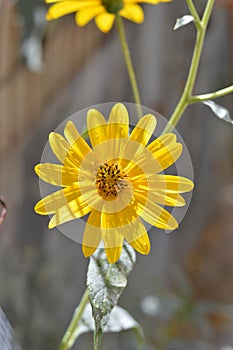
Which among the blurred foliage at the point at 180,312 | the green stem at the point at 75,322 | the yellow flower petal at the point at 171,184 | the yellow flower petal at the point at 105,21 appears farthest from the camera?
the blurred foliage at the point at 180,312

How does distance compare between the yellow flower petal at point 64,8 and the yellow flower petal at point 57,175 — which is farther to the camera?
the yellow flower petal at point 64,8

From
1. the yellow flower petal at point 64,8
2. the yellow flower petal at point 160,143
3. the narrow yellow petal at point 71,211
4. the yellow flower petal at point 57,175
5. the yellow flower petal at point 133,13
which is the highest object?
the yellow flower petal at point 64,8

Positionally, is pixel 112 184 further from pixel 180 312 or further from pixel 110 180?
pixel 180 312

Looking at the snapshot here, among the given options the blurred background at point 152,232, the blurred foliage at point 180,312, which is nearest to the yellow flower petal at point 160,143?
the blurred background at point 152,232

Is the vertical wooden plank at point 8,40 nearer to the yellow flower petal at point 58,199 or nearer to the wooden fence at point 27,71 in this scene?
the wooden fence at point 27,71

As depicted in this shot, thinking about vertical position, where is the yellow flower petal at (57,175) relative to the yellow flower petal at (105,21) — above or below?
below

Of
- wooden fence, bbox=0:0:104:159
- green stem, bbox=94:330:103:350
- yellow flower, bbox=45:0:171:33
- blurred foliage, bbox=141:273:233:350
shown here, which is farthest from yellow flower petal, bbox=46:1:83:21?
blurred foliage, bbox=141:273:233:350

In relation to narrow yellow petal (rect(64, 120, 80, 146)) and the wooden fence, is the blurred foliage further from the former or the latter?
narrow yellow petal (rect(64, 120, 80, 146))

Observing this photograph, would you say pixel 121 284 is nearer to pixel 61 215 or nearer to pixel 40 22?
pixel 61 215
